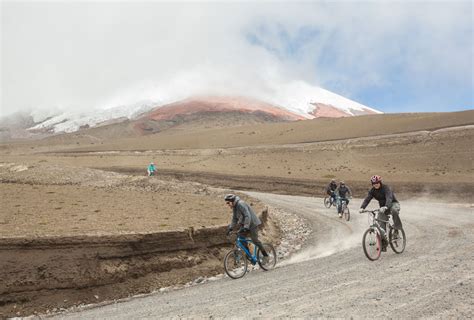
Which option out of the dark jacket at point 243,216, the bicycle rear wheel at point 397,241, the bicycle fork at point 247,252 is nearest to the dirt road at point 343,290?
the bicycle rear wheel at point 397,241

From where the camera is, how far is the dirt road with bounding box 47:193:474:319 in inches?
374

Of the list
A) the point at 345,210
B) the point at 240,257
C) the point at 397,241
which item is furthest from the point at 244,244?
the point at 345,210

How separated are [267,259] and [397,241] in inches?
176

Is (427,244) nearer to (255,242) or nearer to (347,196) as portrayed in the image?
(255,242)

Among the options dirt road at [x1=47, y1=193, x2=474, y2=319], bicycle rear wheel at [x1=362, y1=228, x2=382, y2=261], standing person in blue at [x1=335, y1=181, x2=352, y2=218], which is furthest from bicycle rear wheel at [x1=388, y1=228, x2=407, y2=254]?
standing person in blue at [x1=335, y1=181, x2=352, y2=218]

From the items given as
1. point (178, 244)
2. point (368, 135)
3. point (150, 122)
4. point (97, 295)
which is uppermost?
point (150, 122)

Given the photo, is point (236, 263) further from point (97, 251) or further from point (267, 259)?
point (97, 251)

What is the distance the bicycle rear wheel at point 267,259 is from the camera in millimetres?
15008

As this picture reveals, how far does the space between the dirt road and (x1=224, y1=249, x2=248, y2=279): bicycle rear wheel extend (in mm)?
285

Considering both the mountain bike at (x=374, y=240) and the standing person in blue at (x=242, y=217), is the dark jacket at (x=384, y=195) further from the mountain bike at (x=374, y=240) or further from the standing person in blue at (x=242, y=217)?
the standing person in blue at (x=242, y=217)

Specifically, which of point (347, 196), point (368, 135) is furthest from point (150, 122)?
point (347, 196)

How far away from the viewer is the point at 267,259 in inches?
597

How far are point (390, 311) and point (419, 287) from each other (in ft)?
6.52

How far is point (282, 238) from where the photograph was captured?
2314cm
